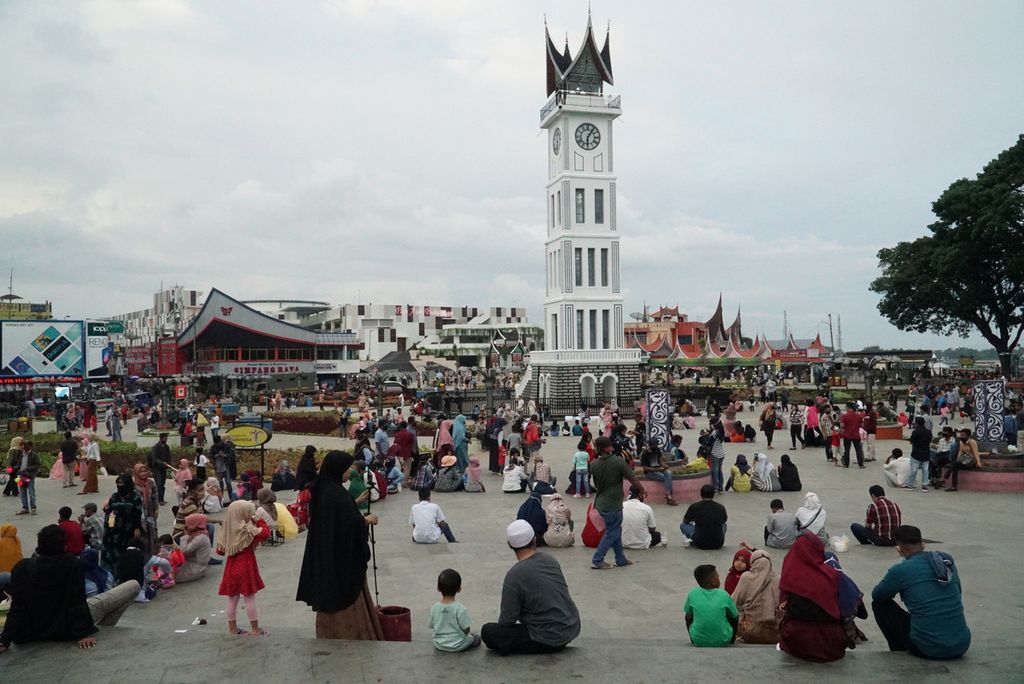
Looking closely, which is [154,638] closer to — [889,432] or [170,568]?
[170,568]

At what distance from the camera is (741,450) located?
2333cm

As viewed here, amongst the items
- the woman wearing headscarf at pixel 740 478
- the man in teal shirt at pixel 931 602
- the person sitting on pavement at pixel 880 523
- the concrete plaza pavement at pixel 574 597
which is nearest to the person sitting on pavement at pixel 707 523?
the concrete plaza pavement at pixel 574 597

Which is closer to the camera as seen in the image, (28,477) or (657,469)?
(28,477)

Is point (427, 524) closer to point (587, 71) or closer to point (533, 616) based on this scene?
point (533, 616)

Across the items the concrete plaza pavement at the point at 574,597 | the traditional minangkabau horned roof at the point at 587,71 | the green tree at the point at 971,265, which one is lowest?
the concrete plaza pavement at the point at 574,597

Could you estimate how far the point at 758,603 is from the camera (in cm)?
692

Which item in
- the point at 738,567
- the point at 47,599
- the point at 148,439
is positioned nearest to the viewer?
the point at 47,599

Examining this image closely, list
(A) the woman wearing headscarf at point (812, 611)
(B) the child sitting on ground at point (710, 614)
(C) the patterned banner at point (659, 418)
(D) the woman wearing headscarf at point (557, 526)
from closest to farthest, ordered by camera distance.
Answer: (A) the woman wearing headscarf at point (812, 611) < (B) the child sitting on ground at point (710, 614) < (D) the woman wearing headscarf at point (557, 526) < (C) the patterned banner at point (659, 418)

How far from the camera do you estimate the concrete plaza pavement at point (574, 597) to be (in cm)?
545

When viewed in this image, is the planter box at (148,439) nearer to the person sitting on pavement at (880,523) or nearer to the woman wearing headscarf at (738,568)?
the person sitting on pavement at (880,523)

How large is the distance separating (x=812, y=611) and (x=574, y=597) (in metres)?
3.66

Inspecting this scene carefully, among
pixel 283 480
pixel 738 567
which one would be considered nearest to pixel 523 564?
pixel 738 567

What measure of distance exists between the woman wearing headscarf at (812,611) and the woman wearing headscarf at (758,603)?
117 cm

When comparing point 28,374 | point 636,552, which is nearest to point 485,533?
point 636,552
